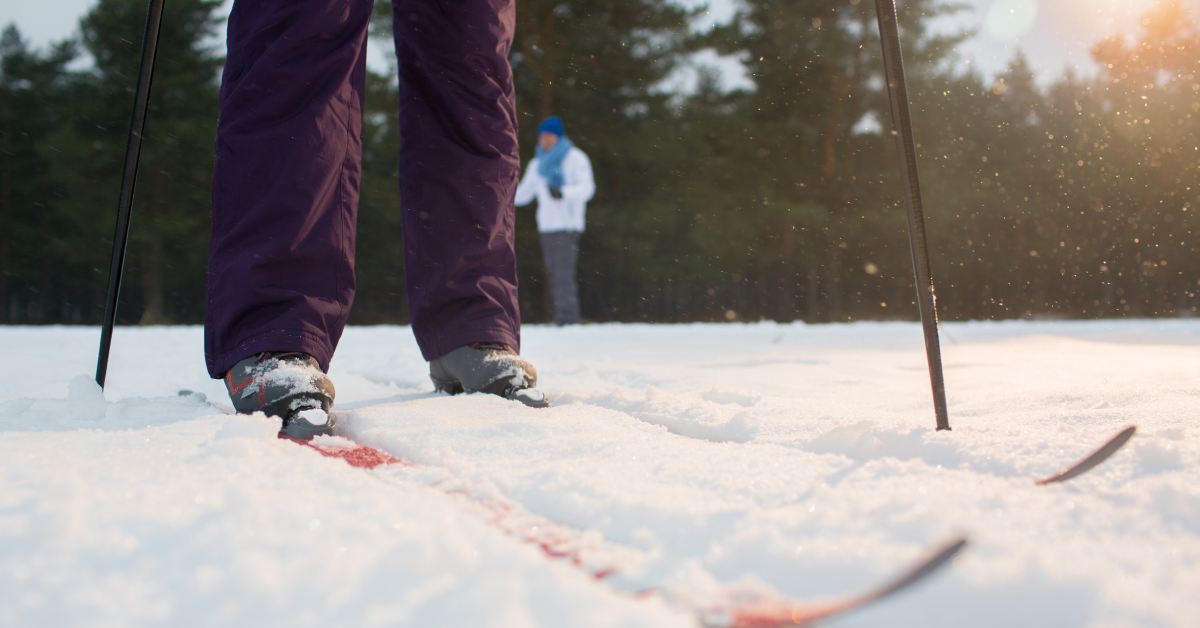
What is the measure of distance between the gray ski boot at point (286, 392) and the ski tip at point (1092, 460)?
0.92 metres

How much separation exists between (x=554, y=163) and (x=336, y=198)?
600 centimetres

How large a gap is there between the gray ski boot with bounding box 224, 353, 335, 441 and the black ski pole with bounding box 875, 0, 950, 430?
84 centimetres

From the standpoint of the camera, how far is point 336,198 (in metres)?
1.47

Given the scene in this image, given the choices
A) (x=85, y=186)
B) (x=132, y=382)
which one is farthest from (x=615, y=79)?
(x=132, y=382)

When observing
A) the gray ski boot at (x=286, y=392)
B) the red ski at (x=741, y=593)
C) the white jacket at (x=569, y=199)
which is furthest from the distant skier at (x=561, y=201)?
the red ski at (x=741, y=593)

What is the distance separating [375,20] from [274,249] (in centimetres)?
1318

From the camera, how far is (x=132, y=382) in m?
2.01

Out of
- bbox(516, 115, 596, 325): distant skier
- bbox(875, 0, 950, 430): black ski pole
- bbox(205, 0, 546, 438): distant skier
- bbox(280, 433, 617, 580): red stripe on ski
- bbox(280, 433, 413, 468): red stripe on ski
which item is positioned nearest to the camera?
bbox(280, 433, 617, 580): red stripe on ski

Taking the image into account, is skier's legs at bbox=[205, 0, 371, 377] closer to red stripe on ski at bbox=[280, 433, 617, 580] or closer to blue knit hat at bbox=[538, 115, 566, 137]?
red stripe on ski at bbox=[280, 433, 617, 580]

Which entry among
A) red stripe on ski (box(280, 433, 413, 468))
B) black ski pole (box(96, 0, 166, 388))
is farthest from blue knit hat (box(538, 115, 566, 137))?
red stripe on ski (box(280, 433, 413, 468))

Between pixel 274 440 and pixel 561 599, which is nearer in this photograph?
pixel 561 599

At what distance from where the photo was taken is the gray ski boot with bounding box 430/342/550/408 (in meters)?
1.51

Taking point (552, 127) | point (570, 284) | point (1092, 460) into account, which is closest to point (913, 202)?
point (1092, 460)

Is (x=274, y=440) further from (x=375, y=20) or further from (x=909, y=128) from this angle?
(x=375, y=20)
